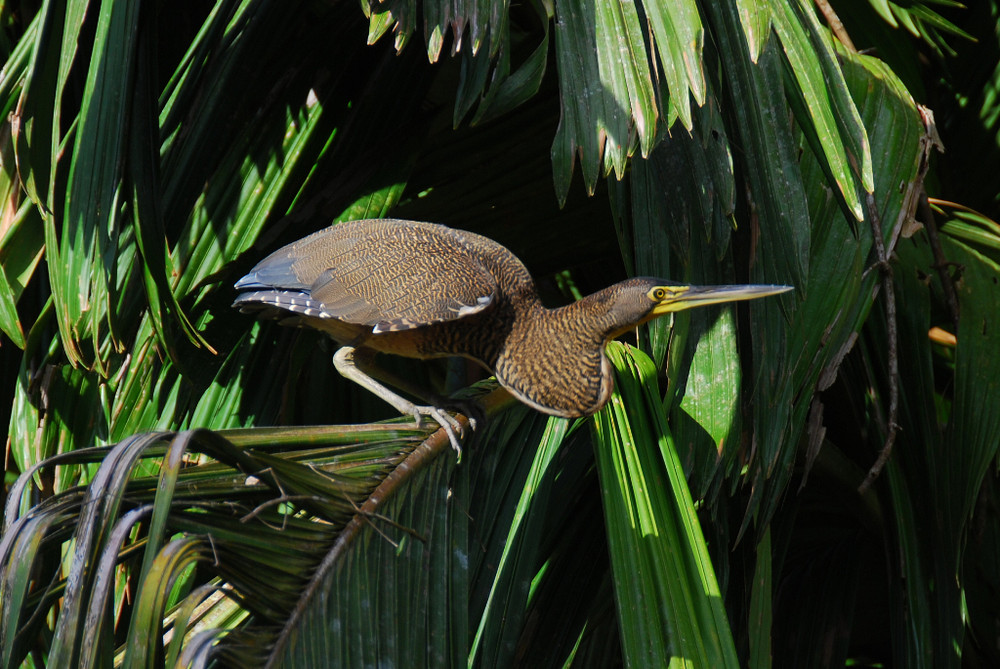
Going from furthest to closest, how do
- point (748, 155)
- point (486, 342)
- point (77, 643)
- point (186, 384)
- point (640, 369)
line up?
point (186, 384) → point (486, 342) → point (640, 369) → point (748, 155) → point (77, 643)

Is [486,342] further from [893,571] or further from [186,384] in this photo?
[893,571]

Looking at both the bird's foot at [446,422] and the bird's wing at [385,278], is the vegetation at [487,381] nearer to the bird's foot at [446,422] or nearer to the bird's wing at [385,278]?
the bird's foot at [446,422]

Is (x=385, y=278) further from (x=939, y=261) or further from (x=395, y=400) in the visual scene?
(x=939, y=261)

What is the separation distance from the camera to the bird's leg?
1.78 meters

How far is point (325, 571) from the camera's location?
1329mm

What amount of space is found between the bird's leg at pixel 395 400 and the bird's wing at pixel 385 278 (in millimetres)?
201

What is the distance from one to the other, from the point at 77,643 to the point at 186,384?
1607mm

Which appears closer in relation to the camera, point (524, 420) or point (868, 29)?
point (524, 420)

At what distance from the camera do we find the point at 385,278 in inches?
82.6

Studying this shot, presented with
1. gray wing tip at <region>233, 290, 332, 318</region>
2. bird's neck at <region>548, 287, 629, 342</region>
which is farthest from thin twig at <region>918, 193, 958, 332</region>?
gray wing tip at <region>233, 290, 332, 318</region>

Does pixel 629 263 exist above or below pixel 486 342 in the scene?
above

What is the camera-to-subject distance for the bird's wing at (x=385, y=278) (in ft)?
6.79

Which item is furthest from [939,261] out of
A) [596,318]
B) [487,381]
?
[487,381]

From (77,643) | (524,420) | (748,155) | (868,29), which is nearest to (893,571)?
(524,420)
